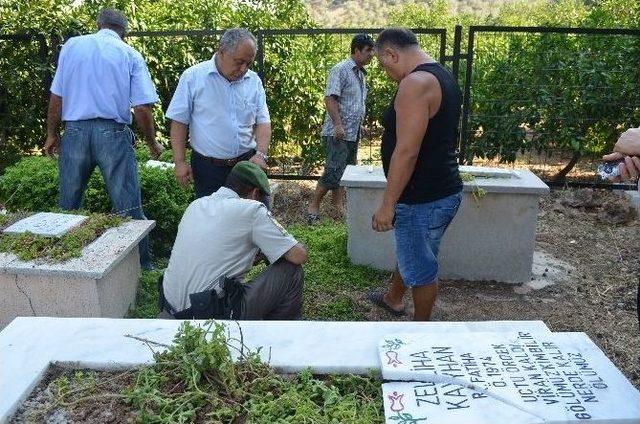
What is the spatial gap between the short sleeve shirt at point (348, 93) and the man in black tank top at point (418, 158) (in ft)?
8.07

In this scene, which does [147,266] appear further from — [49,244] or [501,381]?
[501,381]

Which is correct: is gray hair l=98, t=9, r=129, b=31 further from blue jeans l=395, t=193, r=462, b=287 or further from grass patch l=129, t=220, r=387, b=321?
blue jeans l=395, t=193, r=462, b=287

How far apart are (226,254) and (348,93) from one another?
3109 mm

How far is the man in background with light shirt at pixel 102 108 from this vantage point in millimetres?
4125

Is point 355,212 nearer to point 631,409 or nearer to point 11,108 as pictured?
point 631,409

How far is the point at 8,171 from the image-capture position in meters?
4.88

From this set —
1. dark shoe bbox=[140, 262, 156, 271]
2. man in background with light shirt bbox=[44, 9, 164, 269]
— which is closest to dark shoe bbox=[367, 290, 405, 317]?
dark shoe bbox=[140, 262, 156, 271]

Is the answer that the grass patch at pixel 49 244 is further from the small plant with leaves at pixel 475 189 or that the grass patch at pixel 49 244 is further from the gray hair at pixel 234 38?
the small plant with leaves at pixel 475 189

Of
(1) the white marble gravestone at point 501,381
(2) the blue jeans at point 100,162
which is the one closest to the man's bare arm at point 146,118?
(2) the blue jeans at point 100,162

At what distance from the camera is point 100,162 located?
4.20 metres

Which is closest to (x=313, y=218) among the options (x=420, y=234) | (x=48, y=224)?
(x=420, y=234)

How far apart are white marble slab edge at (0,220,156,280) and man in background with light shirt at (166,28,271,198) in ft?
2.98

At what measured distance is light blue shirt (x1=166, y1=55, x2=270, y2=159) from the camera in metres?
4.09

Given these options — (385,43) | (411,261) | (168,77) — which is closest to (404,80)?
(385,43)
